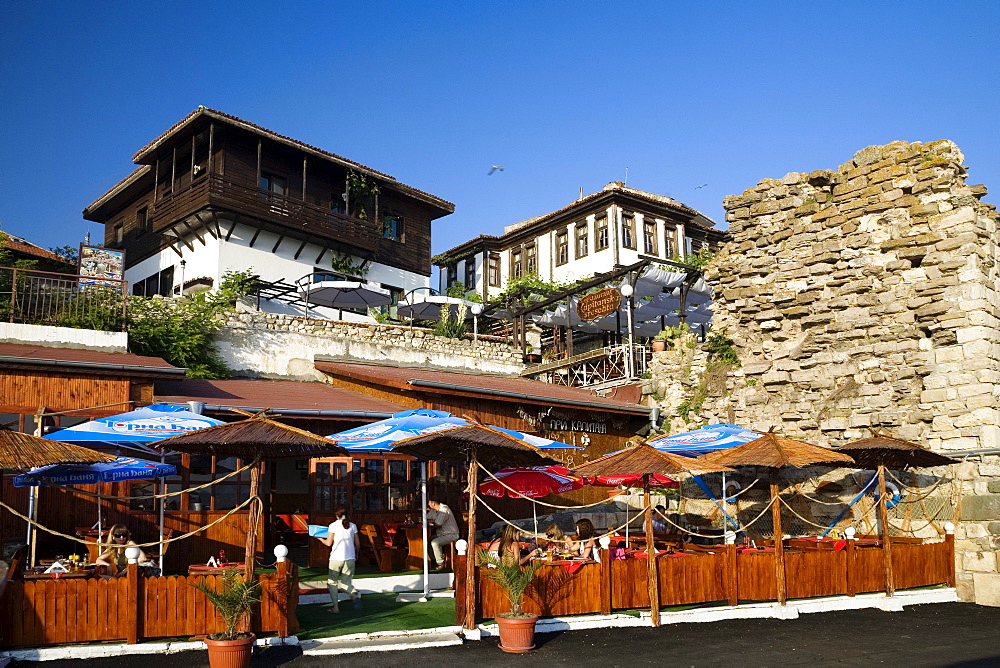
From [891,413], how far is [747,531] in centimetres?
354

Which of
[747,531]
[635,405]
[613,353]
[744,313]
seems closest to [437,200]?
[613,353]

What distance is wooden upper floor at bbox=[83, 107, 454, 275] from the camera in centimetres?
2938

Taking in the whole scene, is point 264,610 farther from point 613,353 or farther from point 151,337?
point 613,353

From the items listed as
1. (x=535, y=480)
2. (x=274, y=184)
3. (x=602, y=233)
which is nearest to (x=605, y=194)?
(x=602, y=233)

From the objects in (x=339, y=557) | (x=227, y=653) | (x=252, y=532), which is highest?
(x=252, y=532)

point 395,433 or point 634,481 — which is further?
point 634,481

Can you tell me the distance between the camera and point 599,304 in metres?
26.9

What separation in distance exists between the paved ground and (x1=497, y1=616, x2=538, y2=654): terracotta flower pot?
0.43 ft

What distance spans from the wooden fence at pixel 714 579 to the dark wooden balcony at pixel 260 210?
2146cm

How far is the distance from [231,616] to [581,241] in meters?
33.0

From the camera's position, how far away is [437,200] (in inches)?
1453

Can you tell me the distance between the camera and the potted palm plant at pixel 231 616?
804 cm

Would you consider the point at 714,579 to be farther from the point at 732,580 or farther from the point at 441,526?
the point at 441,526

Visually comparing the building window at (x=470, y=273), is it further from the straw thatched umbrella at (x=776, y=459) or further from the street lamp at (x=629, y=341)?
the straw thatched umbrella at (x=776, y=459)
